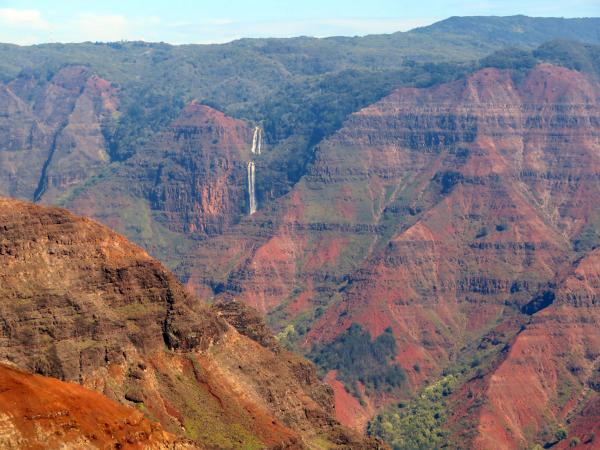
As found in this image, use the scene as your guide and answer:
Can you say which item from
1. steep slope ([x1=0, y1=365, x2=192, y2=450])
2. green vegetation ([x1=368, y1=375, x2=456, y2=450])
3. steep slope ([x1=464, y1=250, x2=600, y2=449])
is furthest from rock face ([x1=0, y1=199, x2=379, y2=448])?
steep slope ([x1=464, y1=250, x2=600, y2=449])

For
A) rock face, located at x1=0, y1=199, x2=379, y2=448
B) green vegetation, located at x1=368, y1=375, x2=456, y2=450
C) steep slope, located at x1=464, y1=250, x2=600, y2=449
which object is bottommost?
green vegetation, located at x1=368, y1=375, x2=456, y2=450

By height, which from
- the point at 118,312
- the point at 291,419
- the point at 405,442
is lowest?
the point at 405,442

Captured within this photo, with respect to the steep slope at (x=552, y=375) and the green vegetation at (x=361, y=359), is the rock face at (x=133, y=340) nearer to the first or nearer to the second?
the steep slope at (x=552, y=375)

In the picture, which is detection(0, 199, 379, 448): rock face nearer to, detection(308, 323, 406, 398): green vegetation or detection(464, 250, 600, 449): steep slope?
detection(464, 250, 600, 449): steep slope

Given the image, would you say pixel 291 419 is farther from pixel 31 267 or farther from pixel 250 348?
pixel 31 267

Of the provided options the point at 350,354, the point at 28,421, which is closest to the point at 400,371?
the point at 350,354

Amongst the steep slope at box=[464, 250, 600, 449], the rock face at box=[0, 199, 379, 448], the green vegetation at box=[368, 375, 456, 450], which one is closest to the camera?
the rock face at box=[0, 199, 379, 448]
